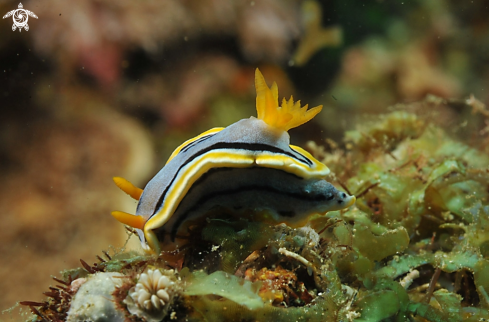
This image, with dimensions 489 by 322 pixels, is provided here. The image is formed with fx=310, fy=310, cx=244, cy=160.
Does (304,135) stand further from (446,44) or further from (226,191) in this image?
(226,191)

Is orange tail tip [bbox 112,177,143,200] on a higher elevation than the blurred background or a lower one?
lower

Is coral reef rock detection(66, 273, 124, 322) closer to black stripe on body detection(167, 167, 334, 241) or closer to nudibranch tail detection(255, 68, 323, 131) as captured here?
black stripe on body detection(167, 167, 334, 241)

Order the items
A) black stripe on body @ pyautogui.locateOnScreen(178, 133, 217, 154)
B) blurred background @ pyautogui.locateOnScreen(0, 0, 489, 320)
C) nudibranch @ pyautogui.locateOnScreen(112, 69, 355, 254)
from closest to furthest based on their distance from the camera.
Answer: nudibranch @ pyautogui.locateOnScreen(112, 69, 355, 254) → black stripe on body @ pyautogui.locateOnScreen(178, 133, 217, 154) → blurred background @ pyautogui.locateOnScreen(0, 0, 489, 320)

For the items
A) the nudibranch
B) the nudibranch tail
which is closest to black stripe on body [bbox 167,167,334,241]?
the nudibranch

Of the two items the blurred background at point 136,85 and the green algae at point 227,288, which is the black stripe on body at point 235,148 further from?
the blurred background at point 136,85

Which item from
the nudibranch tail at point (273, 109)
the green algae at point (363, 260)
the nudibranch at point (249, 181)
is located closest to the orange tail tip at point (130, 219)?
the nudibranch at point (249, 181)

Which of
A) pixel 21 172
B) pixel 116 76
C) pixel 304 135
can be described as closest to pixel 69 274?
pixel 21 172
